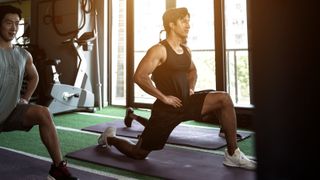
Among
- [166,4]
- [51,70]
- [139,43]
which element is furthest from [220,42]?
[51,70]

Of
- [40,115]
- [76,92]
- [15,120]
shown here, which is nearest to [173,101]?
[40,115]

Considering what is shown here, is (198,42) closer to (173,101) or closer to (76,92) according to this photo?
(76,92)

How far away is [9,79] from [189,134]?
1.99 metres

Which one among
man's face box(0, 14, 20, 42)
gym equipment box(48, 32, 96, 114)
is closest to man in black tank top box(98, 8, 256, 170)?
man's face box(0, 14, 20, 42)

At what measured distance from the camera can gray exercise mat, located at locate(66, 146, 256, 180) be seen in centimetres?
210

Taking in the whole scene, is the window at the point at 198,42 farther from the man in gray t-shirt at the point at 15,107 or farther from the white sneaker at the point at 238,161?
the man in gray t-shirt at the point at 15,107

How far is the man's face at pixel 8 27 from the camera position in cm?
200

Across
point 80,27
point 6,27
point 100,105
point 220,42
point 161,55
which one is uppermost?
point 80,27

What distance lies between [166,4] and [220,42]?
4.01 feet

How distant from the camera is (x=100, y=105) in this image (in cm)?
543

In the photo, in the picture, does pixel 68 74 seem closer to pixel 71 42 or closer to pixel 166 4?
pixel 71 42

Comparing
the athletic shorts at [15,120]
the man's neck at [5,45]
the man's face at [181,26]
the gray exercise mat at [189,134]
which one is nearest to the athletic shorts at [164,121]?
the man's face at [181,26]

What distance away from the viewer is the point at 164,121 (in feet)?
7.29

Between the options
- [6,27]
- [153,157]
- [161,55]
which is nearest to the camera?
[6,27]
